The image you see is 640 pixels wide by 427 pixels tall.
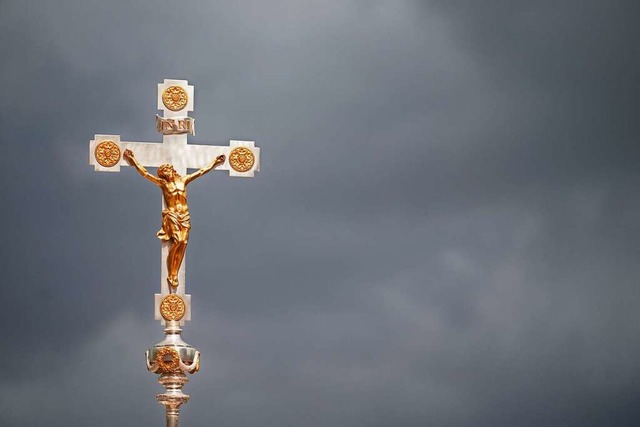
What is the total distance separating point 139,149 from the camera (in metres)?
25.9

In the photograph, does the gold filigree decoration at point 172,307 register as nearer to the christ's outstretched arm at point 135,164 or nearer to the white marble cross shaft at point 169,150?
the white marble cross shaft at point 169,150

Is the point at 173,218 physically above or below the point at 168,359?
above

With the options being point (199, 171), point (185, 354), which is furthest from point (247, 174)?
point (185, 354)

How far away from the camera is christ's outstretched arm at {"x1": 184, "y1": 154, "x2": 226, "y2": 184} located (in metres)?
25.7

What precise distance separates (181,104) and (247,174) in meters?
1.34

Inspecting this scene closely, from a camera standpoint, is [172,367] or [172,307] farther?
[172,307]

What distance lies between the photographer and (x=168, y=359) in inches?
982

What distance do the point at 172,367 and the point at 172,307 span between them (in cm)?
87

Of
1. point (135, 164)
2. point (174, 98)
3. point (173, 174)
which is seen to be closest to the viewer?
point (173, 174)

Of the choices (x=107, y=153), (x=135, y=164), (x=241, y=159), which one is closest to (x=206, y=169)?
(x=241, y=159)

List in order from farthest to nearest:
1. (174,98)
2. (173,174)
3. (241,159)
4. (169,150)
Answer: (241,159) → (174,98) → (169,150) → (173,174)

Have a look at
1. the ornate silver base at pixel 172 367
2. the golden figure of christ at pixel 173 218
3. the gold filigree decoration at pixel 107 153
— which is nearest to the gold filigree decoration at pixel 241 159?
the golden figure of christ at pixel 173 218

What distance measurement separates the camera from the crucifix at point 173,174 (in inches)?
987

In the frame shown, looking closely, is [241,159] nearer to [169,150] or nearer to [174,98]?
[169,150]
